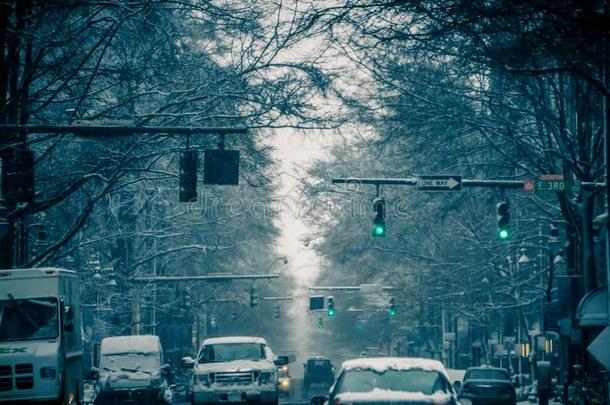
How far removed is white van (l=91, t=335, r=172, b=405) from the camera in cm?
3744

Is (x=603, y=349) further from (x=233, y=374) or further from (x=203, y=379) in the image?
(x=203, y=379)

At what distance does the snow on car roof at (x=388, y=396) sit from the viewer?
14.7m

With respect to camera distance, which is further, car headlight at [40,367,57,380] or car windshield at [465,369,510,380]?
car windshield at [465,369,510,380]

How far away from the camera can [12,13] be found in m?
22.5

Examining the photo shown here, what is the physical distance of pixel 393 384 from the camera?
50.2 feet

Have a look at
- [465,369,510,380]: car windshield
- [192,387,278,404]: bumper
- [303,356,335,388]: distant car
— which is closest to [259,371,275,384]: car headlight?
[192,387,278,404]: bumper

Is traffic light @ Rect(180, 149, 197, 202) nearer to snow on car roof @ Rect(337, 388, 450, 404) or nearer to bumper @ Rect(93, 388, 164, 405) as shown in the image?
snow on car roof @ Rect(337, 388, 450, 404)

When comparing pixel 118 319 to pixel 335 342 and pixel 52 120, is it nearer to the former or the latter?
→ pixel 52 120

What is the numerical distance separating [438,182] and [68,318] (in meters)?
9.84

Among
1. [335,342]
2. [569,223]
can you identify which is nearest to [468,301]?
[569,223]

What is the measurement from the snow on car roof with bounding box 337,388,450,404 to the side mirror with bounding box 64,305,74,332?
11.2m

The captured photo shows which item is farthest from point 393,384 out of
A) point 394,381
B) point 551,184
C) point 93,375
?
point 93,375

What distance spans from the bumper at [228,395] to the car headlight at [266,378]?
283mm

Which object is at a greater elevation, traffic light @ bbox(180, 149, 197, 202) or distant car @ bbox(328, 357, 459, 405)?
traffic light @ bbox(180, 149, 197, 202)
